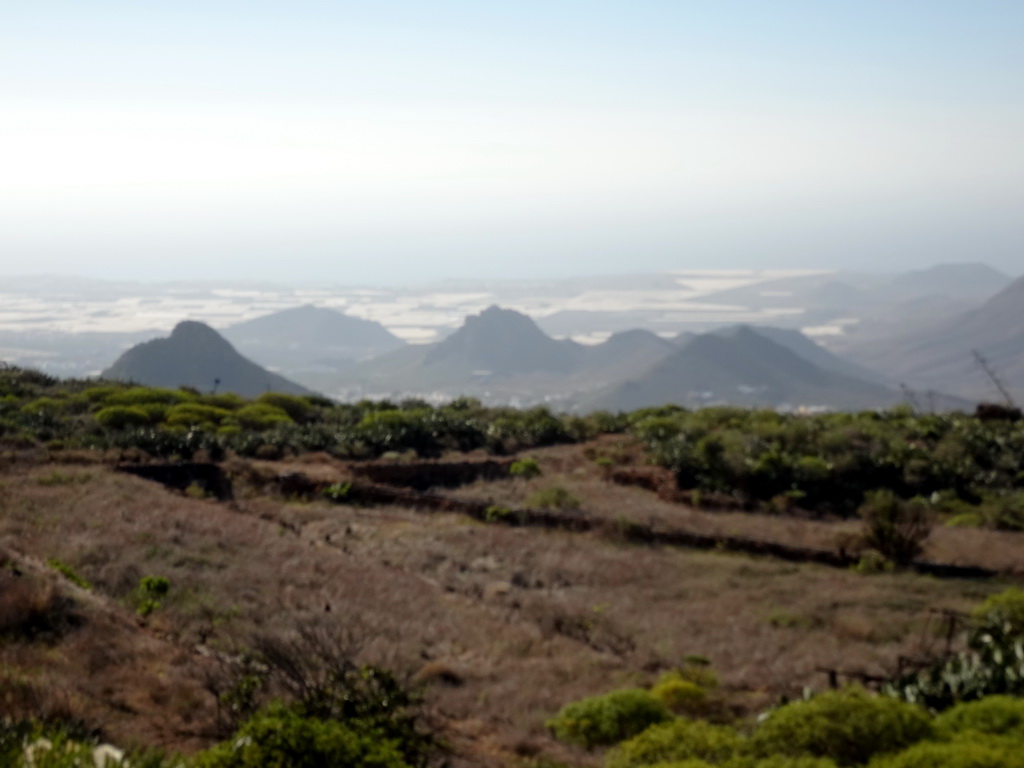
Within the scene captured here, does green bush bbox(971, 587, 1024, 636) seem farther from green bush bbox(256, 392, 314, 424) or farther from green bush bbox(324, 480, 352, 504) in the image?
green bush bbox(256, 392, 314, 424)

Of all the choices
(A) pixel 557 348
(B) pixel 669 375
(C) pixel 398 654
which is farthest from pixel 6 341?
(A) pixel 557 348

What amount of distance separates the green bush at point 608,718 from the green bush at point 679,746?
0.79 meters

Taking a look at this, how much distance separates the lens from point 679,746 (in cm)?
569

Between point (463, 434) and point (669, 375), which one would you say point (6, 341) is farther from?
point (669, 375)

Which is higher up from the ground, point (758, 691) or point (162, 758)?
point (162, 758)

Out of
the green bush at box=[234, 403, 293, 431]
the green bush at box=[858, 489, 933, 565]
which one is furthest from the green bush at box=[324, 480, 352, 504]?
the green bush at box=[858, 489, 933, 565]

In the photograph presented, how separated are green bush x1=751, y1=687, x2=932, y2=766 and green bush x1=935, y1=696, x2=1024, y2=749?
0.51 ft

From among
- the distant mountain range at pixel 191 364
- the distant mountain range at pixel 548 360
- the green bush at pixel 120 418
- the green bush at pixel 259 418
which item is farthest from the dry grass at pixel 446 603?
the distant mountain range at pixel 548 360

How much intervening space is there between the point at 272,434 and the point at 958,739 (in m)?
17.3

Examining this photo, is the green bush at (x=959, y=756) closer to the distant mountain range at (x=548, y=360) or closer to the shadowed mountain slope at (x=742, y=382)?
the distant mountain range at (x=548, y=360)

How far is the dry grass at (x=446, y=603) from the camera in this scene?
7.21m

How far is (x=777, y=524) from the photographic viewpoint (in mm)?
15727

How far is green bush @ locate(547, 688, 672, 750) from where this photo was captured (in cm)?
684

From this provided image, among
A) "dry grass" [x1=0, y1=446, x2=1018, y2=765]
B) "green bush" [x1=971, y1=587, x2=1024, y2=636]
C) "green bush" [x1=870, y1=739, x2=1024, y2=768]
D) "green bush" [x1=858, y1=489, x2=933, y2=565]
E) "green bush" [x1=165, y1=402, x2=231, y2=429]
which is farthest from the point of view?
"green bush" [x1=165, y1=402, x2=231, y2=429]
